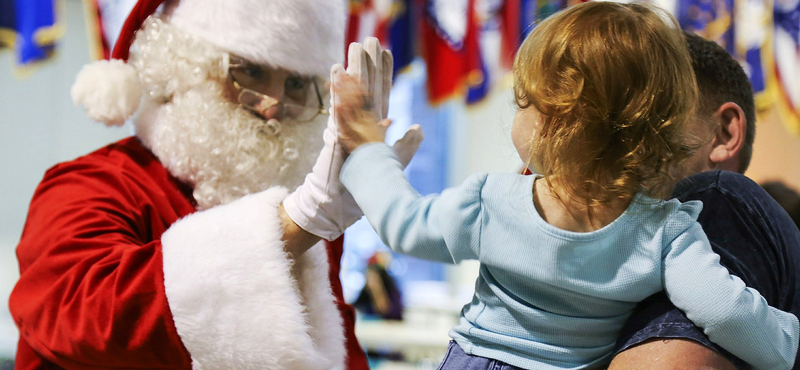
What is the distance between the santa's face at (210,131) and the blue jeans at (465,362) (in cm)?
66

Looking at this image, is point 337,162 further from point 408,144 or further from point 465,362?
point 465,362

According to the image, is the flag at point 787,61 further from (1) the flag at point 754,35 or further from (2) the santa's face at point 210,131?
(2) the santa's face at point 210,131

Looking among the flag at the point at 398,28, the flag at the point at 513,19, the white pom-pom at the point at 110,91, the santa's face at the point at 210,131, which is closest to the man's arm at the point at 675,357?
the santa's face at the point at 210,131

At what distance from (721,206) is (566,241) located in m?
0.26

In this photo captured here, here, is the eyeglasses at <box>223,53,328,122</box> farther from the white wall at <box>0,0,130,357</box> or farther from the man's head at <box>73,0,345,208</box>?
the white wall at <box>0,0,130,357</box>

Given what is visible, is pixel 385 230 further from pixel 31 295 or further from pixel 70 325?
pixel 31 295

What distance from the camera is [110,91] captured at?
1385 mm

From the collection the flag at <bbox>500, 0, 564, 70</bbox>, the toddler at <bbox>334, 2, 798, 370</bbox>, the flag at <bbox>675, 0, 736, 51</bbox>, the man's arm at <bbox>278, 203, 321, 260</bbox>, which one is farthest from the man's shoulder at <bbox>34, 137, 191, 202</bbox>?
the flag at <bbox>675, 0, 736, 51</bbox>

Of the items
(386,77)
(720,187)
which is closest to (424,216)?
(386,77)

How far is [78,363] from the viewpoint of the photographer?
116 centimetres

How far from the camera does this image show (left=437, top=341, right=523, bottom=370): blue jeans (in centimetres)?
85

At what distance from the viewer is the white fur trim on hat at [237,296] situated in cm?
107

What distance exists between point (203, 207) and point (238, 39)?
1.24ft

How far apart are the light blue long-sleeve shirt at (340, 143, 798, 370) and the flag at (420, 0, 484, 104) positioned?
3.19m
